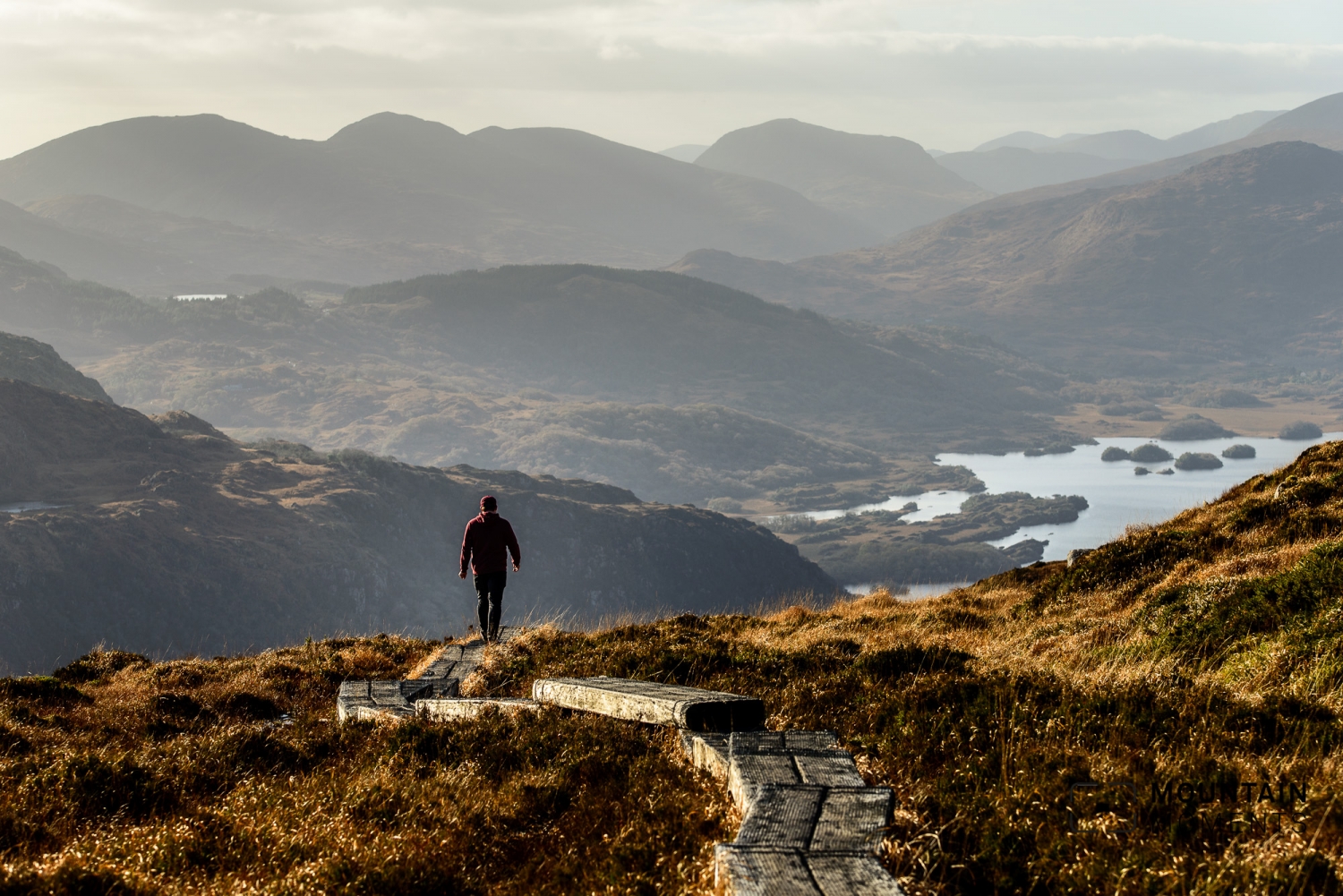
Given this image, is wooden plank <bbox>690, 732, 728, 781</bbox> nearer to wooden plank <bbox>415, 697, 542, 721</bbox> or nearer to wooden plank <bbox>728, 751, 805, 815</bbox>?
wooden plank <bbox>728, 751, 805, 815</bbox>

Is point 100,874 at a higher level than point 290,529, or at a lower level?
higher

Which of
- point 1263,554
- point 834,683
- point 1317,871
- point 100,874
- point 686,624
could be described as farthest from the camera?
point 686,624

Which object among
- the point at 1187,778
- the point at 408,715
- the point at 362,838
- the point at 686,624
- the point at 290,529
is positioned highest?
the point at 1187,778

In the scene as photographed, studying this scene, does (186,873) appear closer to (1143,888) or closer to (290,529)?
(1143,888)

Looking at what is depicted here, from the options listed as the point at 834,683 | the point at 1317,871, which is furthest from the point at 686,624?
the point at 1317,871

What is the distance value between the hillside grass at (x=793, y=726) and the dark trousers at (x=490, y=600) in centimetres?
341

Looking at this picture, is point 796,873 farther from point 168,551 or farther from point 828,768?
point 168,551

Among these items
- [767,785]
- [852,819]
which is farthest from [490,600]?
[852,819]

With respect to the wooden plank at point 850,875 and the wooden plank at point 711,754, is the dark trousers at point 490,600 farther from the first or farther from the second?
the wooden plank at point 850,875

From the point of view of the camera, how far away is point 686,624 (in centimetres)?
1605

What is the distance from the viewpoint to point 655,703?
24.0ft

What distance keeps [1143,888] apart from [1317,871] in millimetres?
703

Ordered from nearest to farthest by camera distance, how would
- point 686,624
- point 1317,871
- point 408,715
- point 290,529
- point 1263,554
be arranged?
point 1317,871 → point 408,715 → point 1263,554 → point 686,624 → point 290,529

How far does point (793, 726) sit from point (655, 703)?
0.99 metres
